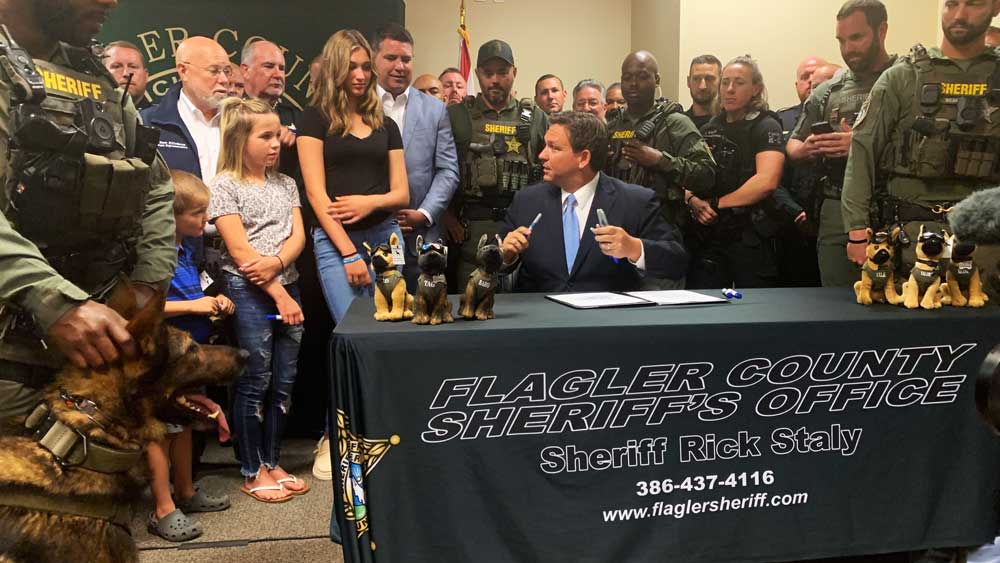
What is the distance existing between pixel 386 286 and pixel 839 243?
2.67m

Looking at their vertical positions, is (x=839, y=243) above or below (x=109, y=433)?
below

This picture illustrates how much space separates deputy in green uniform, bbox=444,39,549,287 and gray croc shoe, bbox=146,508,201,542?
183 cm

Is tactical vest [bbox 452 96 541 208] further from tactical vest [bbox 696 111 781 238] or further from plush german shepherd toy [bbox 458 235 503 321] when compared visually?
plush german shepherd toy [bbox 458 235 503 321]

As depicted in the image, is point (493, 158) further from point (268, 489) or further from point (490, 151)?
point (268, 489)

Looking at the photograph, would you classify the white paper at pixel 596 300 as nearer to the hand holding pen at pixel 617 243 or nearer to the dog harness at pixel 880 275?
the hand holding pen at pixel 617 243

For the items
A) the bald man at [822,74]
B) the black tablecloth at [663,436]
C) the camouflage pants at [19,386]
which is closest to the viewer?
the camouflage pants at [19,386]

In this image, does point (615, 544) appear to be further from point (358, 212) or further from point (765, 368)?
point (358, 212)

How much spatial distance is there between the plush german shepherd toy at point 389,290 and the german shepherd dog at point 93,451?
82cm

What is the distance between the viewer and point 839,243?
3912 mm

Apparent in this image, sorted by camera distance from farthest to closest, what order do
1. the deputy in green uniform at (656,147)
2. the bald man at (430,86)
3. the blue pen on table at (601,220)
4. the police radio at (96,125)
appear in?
the bald man at (430,86)
the deputy in green uniform at (656,147)
the blue pen on table at (601,220)
the police radio at (96,125)

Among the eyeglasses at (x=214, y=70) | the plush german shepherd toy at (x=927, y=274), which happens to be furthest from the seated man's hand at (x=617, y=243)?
the eyeglasses at (x=214, y=70)

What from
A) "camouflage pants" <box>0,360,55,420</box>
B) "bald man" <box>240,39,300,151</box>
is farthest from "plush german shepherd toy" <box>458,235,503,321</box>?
"bald man" <box>240,39,300,151</box>

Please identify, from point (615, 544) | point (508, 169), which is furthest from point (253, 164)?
point (615, 544)

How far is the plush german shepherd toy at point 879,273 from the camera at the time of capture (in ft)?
8.69
